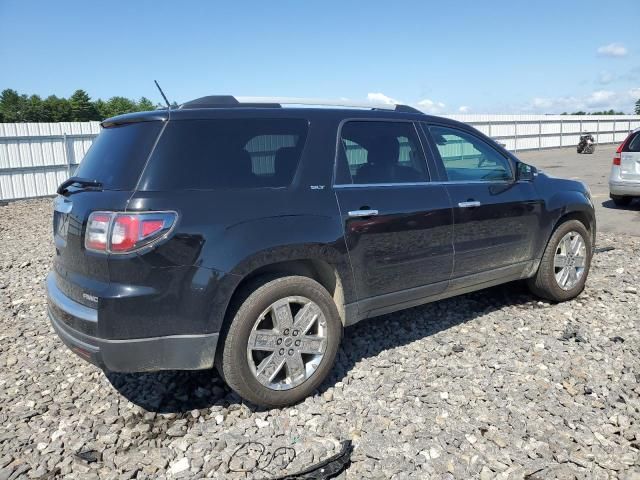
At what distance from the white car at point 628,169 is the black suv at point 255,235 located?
753 centimetres

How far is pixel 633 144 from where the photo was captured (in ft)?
32.8

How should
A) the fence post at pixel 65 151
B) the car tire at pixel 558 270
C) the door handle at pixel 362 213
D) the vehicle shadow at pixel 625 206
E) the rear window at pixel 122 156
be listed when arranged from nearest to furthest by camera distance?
the rear window at pixel 122 156 → the door handle at pixel 362 213 → the car tire at pixel 558 270 → the vehicle shadow at pixel 625 206 → the fence post at pixel 65 151

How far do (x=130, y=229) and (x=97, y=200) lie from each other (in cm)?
32

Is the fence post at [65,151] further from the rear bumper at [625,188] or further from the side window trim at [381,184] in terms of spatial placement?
the rear bumper at [625,188]

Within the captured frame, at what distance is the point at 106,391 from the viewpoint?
3.54m

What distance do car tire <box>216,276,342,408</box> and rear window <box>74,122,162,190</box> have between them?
94 cm

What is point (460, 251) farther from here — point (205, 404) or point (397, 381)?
point (205, 404)

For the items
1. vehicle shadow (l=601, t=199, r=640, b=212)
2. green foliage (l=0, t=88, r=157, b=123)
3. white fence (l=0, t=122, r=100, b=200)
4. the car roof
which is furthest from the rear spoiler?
green foliage (l=0, t=88, r=157, b=123)

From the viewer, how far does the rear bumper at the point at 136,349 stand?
9.11ft

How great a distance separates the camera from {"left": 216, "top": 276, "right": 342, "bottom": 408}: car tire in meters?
2.99

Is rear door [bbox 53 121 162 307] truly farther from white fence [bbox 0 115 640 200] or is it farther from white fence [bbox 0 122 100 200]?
white fence [bbox 0 122 100 200]

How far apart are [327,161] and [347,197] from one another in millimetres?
272

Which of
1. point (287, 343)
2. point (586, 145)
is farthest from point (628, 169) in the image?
point (586, 145)

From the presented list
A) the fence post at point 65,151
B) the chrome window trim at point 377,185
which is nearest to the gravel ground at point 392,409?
the chrome window trim at point 377,185
